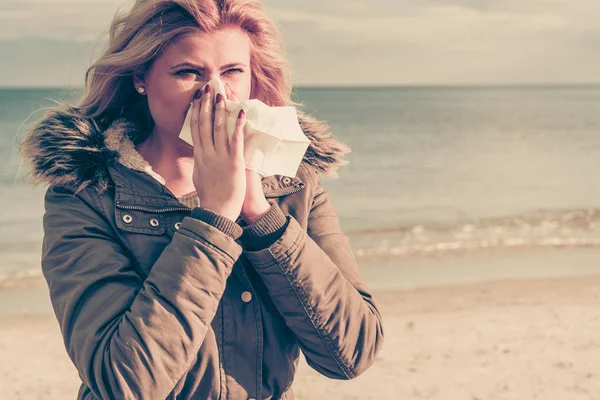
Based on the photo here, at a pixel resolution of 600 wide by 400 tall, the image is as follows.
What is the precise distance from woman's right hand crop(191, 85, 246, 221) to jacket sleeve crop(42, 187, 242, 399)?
0.29 ft

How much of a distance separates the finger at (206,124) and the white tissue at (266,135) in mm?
43

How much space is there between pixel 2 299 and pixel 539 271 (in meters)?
7.11

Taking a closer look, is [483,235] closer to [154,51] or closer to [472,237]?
[472,237]

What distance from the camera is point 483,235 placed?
1445cm

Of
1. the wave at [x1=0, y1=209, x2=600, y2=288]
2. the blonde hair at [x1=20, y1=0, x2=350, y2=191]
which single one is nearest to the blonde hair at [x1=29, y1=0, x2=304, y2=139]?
the blonde hair at [x1=20, y1=0, x2=350, y2=191]

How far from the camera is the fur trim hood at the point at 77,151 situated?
2.36m

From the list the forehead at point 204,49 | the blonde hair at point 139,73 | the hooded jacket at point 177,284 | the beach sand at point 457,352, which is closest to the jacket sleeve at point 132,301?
the hooded jacket at point 177,284

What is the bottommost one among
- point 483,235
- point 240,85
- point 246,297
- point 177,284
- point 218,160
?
point 483,235

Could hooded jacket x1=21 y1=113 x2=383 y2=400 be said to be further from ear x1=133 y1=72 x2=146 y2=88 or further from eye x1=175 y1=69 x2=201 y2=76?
eye x1=175 y1=69 x2=201 y2=76

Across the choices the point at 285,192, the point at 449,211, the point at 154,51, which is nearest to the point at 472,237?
the point at 449,211

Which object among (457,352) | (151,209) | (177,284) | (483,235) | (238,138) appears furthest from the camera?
(483,235)

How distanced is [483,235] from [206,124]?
12.7 meters

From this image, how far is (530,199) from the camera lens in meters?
19.2

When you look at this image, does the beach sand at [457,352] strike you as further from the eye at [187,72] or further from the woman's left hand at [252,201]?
the eye at [187,72]
